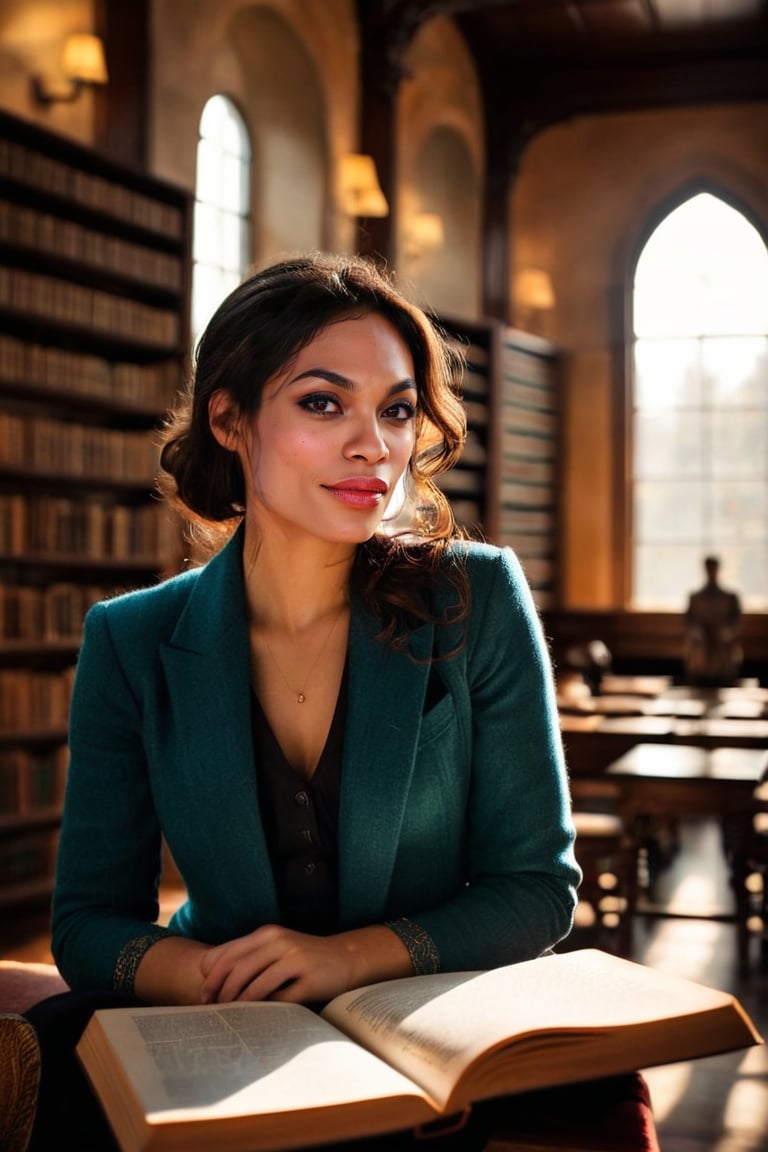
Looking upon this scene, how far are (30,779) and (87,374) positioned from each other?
1.83 metres

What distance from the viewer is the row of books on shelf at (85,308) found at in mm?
6074

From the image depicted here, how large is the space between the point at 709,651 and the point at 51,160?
20.2 ft

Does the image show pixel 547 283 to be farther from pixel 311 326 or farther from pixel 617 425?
pixel 311 326

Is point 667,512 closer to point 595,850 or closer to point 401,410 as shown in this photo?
point 595,850

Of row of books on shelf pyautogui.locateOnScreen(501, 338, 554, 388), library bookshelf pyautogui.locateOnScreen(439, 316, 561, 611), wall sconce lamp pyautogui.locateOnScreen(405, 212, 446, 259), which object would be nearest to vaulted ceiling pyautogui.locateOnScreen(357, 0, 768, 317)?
row of books on shelf pyautogui.locateOnScreen(501, 338, 554, 388)

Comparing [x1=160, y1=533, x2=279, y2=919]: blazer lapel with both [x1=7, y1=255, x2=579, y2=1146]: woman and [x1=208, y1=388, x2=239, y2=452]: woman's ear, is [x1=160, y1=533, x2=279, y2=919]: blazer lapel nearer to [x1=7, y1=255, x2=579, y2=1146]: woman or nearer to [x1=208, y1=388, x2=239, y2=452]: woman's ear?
[x1=7, y1=255, x2=579, y2=1146]: woman

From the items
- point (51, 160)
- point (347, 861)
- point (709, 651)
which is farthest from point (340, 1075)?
point (709, 651)

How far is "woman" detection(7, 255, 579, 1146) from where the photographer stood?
5.30 ft

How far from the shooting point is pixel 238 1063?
1.12m

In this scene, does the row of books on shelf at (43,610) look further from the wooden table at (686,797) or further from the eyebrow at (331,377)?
the eyebrow at (331,377)

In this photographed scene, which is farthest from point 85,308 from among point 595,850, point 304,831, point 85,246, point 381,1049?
point 381,1049

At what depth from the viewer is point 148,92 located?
787cm

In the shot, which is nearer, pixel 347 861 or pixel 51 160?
pixel 347 861

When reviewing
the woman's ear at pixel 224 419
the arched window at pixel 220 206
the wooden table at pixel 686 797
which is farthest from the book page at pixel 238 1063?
the arched window at pixel 220 206
